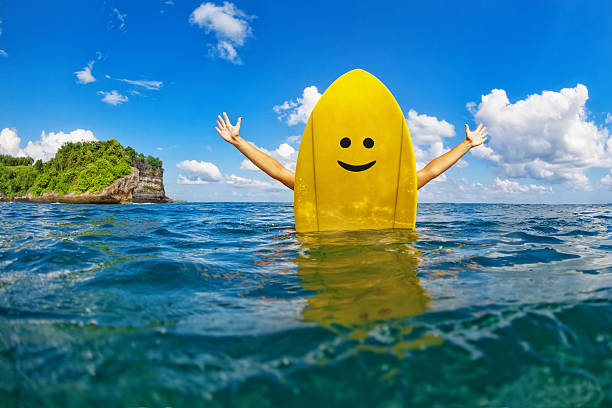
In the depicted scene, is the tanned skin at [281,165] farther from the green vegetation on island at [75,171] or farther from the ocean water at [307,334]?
the green vegetation on island at [75,171]

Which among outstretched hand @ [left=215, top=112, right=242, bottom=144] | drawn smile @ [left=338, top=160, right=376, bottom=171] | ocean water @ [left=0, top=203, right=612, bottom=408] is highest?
outstretched hand @ [left=215, top=112, right=242, bottom=144]

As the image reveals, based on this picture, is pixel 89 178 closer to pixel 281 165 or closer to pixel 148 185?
pixel 148 185

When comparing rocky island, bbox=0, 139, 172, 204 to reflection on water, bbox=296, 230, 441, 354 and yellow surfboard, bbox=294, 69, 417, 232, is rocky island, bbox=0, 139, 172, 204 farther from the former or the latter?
reflection on water, bbox=296, 230, 441, 354

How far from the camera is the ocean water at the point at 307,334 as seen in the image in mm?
1135

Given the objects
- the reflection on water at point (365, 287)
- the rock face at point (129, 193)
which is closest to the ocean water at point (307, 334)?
the reflection on water at point (365, 287)

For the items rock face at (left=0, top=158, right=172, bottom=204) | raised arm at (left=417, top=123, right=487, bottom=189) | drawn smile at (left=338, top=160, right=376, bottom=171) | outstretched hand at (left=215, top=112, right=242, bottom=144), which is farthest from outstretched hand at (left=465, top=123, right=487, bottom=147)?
rock face at (left=0, top=158, right=172, bottom=204)

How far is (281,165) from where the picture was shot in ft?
16.0

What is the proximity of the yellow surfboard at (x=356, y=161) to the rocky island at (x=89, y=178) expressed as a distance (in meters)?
50.1

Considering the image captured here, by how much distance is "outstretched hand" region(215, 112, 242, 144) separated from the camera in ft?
15.4

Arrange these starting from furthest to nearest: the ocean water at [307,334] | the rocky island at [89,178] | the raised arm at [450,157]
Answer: the rocky island at [89,178] → the raised arm at [450,157] → the ocean water at [307,334]

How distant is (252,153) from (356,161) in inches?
58.7

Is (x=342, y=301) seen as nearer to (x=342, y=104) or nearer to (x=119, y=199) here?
(x=342, y=104)

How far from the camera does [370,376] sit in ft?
3.88

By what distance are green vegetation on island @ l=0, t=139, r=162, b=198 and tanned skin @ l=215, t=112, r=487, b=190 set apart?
49.8 m
